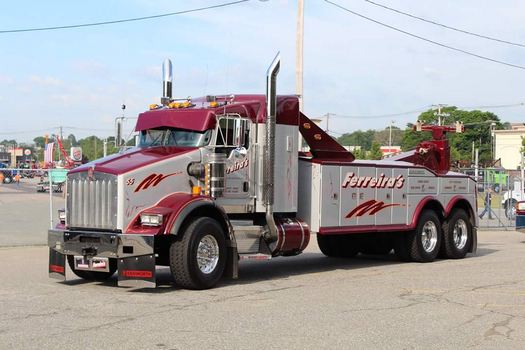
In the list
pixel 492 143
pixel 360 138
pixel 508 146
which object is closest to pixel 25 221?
pixel 508 146

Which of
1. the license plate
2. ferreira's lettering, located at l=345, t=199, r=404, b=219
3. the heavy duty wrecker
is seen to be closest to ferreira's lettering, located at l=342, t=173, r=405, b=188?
the heavy duty wrecker

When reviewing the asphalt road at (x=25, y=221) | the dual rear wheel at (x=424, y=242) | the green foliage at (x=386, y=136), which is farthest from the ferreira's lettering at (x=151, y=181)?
the green foliage at (x=386, y=136)

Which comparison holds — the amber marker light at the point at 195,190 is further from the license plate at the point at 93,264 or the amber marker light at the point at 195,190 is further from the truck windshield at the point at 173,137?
the license plate at the point at 93,264

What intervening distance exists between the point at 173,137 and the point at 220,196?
4.14ft

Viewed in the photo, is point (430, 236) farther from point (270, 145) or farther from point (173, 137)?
point (173, 137)

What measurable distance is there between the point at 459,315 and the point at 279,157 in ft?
15.1

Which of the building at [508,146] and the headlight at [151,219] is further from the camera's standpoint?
the building at [508,146]

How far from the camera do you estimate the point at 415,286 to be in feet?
Result: 37.4

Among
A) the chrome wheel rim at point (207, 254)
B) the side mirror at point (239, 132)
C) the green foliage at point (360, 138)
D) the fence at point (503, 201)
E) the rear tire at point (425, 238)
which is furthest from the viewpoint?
the green foliage at point (360, 138)

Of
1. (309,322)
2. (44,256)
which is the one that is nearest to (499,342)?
(309,322)

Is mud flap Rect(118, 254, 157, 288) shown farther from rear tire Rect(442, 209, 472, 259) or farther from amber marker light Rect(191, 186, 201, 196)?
rear tire Rect(442, 209, 472, 259)

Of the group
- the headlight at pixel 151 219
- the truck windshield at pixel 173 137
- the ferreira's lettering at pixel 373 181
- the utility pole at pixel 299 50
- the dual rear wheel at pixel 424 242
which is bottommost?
the dual rear wheel at pixel 424 242

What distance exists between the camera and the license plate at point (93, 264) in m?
10.4

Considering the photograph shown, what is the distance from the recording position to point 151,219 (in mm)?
10109
